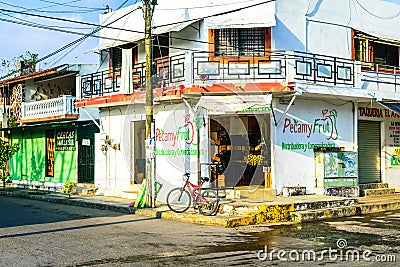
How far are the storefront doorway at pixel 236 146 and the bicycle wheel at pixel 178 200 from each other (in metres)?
2.73

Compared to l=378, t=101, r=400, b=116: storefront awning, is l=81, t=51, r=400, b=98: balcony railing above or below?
above

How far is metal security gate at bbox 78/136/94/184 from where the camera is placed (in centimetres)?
2416

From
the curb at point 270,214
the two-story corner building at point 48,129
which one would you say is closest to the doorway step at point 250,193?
the curb at point 270,214

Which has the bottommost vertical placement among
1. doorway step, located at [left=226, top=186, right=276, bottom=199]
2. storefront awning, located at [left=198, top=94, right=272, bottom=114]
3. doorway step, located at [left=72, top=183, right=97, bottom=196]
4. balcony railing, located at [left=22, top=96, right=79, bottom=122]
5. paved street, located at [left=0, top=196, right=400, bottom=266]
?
paved street, located at [left=0, top=196, right=400, bottom=266]

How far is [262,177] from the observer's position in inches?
715

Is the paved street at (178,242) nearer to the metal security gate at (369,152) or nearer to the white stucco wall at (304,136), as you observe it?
the white stucco wall at (304,136)

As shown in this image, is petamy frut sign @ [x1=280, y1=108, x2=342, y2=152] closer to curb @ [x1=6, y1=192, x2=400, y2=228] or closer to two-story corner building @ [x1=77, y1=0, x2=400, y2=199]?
two-story corner building @ [x1=77, y1=0, x2=400, y2=199]

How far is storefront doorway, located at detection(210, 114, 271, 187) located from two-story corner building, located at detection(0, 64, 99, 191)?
22.9ft

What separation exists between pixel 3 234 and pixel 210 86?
746cm

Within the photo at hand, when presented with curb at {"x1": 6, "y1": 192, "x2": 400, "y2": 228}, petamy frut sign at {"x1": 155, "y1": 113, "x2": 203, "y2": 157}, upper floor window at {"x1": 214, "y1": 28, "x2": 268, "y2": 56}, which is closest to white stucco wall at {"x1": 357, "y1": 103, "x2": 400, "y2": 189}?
curb at {"x1": 6, "y1": 192, "x2": 400, "y2": 228}

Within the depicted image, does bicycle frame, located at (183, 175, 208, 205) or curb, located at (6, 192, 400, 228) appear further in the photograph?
bicycle frame, located at (183, 175, 208, 205)

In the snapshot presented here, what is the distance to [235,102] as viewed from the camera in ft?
55.8

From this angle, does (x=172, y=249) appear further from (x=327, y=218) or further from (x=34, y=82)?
(x=34, y=82)

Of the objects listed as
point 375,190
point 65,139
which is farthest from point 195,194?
point 65,139
